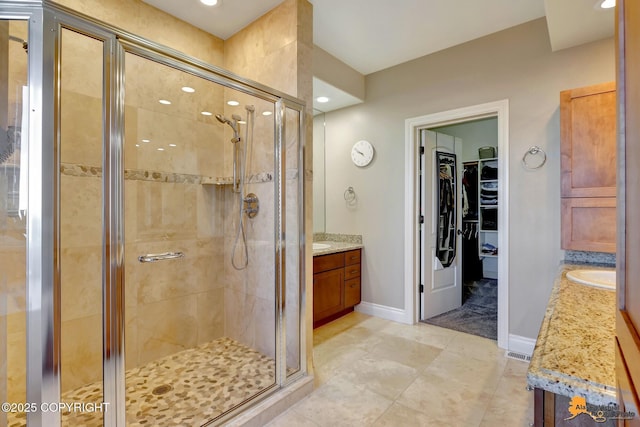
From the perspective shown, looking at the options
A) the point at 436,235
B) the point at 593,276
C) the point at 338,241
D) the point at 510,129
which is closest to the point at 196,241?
the point at 338,241

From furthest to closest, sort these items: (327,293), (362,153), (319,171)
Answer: (319,171) < (362,153) < (327,293)

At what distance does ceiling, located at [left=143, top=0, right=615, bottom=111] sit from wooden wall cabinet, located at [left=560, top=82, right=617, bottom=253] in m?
0.47

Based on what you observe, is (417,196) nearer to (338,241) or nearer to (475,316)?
(338,241)

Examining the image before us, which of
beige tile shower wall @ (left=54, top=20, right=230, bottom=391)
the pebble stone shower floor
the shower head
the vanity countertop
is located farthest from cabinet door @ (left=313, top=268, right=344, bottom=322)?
the shower head

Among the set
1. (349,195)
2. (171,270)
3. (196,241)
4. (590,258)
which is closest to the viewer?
(590,258)

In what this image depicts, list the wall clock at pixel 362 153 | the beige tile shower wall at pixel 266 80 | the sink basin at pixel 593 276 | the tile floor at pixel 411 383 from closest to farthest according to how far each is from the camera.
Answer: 1. the sink basin at pixel 593 276
2. the tile floor at pixel 411 383
3. the beige tile shower wall at pixel 266 80
4. the wall clock at pixel 362 153

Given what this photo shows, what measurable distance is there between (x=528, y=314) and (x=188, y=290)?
2.87m

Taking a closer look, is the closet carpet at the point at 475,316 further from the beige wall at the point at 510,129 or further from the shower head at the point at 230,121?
the shower head at the point at 230,121

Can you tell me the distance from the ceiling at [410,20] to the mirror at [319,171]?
3.62ft

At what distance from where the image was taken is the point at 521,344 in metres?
2.56

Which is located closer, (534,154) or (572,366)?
(572,366)

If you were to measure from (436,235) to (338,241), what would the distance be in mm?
1166

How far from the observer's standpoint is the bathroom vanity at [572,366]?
0.69 m

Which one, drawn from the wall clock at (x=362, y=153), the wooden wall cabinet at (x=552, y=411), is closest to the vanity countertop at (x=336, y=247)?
the wall clock at (x=362, y=153)
